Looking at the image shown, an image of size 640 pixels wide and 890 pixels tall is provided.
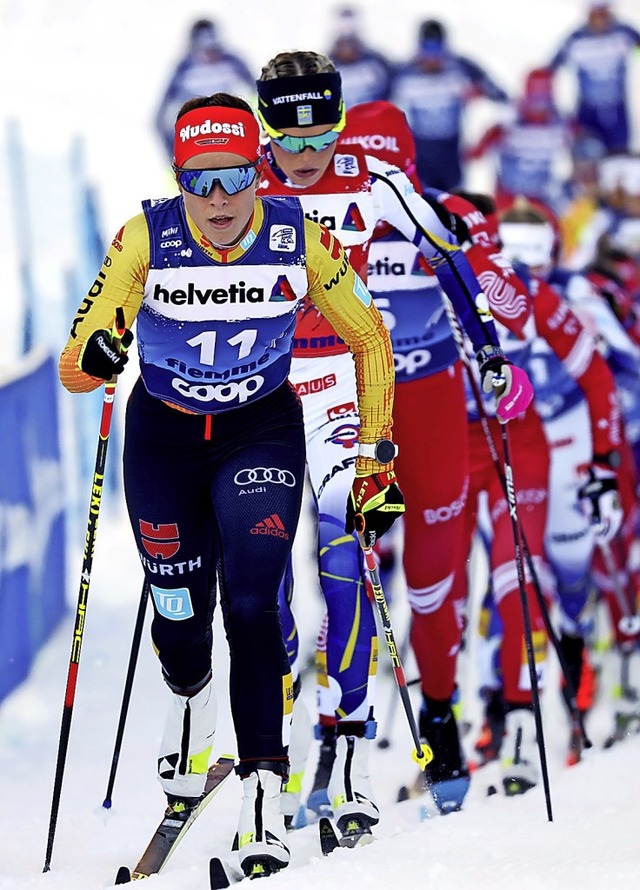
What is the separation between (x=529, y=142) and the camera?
1662 cm

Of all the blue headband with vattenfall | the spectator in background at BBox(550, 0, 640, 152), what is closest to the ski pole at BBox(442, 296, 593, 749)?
the blue headband with vattenfall

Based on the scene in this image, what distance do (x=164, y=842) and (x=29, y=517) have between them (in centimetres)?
297

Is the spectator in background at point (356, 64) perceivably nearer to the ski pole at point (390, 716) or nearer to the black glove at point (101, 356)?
the ski pole at point (390, 716)

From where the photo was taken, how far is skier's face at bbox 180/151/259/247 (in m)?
4.14

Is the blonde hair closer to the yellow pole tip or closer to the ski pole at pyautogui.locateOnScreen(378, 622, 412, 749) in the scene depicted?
the yellow pole tip

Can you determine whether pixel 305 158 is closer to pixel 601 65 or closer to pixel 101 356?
pixel 101 356

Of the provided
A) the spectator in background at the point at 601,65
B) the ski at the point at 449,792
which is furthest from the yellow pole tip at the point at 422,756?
the spectator in background at the point at 601,65

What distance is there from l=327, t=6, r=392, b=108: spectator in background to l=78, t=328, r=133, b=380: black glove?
11.3m

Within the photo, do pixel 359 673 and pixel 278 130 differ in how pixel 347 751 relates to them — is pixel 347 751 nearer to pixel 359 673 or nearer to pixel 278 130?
pixel 359 673

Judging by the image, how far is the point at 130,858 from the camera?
4.82m

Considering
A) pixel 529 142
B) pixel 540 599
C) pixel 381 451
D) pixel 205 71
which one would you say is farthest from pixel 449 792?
pixel 529 142

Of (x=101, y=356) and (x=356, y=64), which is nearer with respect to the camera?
Answer: (x=101, y=356)

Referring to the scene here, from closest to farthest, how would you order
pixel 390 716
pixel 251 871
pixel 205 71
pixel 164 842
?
1. pixel 251 871
2. pixel 164 842
3. pixel 390 716
4. pixel 205 71

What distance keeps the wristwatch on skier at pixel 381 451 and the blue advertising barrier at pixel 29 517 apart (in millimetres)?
2623
